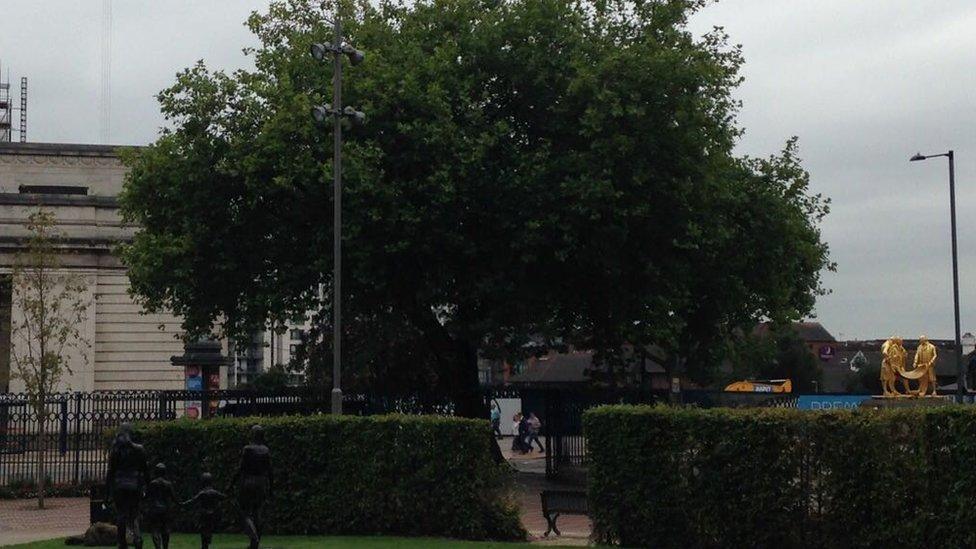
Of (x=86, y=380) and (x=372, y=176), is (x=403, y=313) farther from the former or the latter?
(x=86, y=380)

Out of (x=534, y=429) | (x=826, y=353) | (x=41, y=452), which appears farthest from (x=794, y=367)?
(x=41, y=452)

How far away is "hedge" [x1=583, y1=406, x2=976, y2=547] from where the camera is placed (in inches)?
699

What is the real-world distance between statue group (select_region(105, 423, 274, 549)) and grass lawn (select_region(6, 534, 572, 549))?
3.35 feet

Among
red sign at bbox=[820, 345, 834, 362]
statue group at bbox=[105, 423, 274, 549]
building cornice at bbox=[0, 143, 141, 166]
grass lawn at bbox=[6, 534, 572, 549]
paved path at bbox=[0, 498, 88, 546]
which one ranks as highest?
building cornice at bbox=[0, 143, 141, 166]

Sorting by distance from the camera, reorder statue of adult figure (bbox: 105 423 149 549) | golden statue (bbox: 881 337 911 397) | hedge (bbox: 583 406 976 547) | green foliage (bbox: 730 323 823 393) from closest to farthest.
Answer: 1. hedge (bbox: 583 406 976 547)
2. statue of adult figure (bbox: 105 423 149 549)
3. golden statue (bbox: 881 337 911 397)
4. green foliage (bbox: 730 323 823 393)

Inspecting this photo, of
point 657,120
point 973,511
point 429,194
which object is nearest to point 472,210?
point 429,194

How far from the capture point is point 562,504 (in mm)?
22188

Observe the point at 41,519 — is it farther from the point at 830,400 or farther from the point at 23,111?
the point at 23,111

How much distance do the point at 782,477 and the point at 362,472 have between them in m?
7.20

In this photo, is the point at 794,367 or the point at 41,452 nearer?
the point at 41,452

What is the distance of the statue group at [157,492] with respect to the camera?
61.6ft

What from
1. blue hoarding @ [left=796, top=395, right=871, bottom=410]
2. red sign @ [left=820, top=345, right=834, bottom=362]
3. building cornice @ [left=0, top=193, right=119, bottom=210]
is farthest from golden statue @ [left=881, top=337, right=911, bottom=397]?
red sign @ [left=820, top=345, right=834, bottom=362]

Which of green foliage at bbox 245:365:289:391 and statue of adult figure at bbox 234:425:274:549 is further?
green foliage at bbox 245:365:289:391

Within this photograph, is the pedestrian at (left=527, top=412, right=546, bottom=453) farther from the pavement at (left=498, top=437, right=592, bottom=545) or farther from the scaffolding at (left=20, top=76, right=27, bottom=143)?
the scaffolding at (left=20, top=76, right=27, bottom=143)
